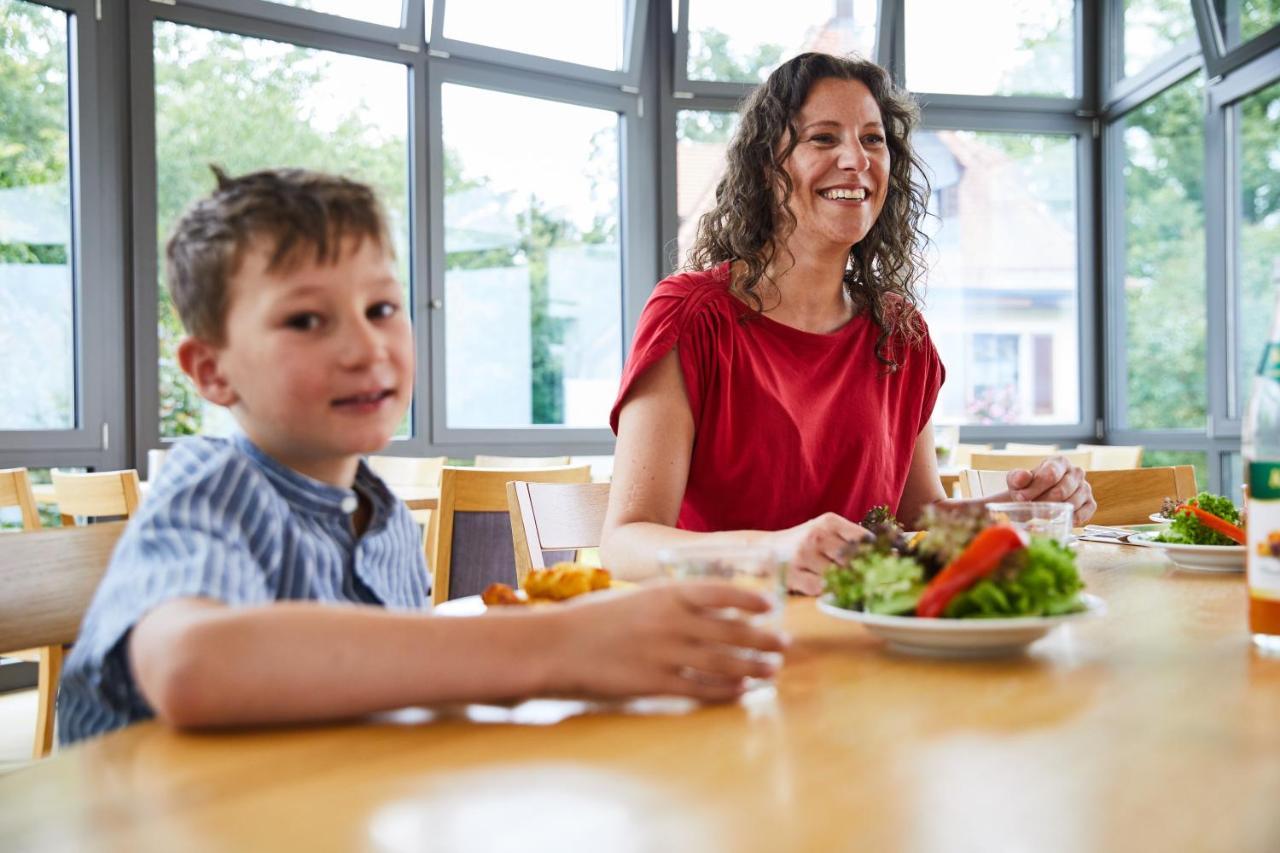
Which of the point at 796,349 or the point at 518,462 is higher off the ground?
the point at 796,349

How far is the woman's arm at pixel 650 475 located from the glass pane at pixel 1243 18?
14.4ft

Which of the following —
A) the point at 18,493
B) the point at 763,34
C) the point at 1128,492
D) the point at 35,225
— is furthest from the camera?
the point at 763,34

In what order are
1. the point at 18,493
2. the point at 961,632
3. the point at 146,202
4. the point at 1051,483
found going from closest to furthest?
the point at 961,632 < the point at 1051,483 < the point at 18,493 < the point at 146,202

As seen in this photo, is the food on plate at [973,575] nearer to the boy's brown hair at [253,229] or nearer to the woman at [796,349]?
the boy's brown hair at [253,229]

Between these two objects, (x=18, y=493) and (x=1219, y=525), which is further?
(x=18, y=493)

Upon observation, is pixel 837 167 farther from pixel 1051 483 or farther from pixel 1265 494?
pixel 1265 494

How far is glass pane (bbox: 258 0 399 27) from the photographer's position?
15.8 feet

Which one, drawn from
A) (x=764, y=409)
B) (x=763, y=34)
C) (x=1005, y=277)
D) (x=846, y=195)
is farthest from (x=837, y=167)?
(x=1005, y=277)

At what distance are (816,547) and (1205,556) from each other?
0.54m

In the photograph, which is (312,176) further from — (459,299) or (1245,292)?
(1245,292)

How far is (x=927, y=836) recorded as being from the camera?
469 millimetres

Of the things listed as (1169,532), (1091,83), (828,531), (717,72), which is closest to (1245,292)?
(1091,83)

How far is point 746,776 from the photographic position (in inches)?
21.6

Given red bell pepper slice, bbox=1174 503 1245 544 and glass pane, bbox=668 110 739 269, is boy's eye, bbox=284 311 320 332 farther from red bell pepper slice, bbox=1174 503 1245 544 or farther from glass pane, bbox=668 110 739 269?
glass pane, bbox=668 110 739 269
